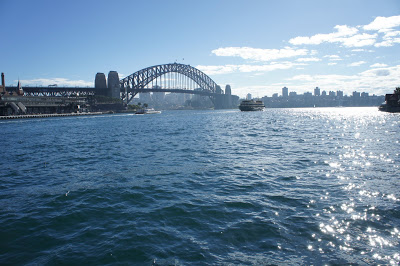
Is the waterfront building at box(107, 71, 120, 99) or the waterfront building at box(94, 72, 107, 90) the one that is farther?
the waterfront building at box(94, 72, 107, 90)

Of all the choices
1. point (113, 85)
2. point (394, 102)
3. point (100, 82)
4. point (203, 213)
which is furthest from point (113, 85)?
point (203, 213)

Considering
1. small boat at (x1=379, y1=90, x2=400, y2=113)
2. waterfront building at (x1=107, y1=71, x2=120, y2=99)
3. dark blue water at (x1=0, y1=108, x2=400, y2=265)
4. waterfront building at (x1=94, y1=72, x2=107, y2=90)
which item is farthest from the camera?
waterfront building at (x1=94, y1=72, x2=107, y2=90)

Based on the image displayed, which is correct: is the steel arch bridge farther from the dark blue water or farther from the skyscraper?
the dark blue water

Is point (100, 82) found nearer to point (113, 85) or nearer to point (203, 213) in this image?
point (113, 85)

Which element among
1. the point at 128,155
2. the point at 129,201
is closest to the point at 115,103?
the point at 128,155

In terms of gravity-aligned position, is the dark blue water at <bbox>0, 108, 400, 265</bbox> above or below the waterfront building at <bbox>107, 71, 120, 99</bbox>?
below

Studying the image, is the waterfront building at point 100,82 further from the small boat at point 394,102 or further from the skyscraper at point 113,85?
the small boat at point 394,102

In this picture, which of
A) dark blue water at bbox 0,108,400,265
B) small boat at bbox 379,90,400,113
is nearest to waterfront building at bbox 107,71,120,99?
small boat at bbox 379,90,400,113

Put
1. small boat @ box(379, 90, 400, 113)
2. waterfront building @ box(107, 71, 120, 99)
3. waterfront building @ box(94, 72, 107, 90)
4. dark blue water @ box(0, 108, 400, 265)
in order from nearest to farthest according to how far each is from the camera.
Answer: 1. dark blue water @ box(0, 108, 400, 265)
2. small boat @ box(379, 90, 400, 113)
3. waterfront building @ box(107, 71, 120, 99)
4. waterfront building @ box(94, 72, 107, 90)

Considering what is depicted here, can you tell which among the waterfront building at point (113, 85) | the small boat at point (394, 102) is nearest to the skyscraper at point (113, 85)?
the waterfront building at point (113, 85)

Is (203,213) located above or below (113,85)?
below

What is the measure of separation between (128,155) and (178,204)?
31.1 ft

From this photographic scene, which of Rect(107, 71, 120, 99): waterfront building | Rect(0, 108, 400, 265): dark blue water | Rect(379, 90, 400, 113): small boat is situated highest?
Rect(107, 71, 120, 99): waterfront building

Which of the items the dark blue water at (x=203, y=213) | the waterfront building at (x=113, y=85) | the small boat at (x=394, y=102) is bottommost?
the dark blue water at (x=203, y=213)
